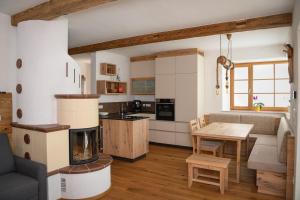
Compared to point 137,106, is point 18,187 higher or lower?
lower

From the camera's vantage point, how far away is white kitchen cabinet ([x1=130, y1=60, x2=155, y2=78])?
6.14 metres

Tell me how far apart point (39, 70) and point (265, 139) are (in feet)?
14.1

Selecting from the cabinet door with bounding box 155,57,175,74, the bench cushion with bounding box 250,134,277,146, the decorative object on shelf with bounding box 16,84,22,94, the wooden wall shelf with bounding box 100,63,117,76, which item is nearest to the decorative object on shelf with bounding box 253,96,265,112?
the bench cushion with bounding box 250,134,277,146

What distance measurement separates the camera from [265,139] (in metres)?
4.32

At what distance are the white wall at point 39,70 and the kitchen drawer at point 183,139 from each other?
3270 millimetres

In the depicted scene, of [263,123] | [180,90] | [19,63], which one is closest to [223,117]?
[263,123]

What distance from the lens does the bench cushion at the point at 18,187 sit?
2144 millimetres

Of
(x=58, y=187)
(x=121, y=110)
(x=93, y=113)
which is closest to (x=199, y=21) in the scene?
(x=93, y=113)

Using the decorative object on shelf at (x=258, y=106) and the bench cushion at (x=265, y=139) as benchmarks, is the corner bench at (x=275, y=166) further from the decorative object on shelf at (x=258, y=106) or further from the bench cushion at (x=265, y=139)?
the decorative object on shelf at (x=258, y=106)

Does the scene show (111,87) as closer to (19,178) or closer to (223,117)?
(223,117)

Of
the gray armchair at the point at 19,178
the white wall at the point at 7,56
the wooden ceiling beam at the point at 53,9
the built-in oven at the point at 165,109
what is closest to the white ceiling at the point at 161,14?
the wooden ceiling beam at the point at 53,9

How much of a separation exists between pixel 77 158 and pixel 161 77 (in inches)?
128

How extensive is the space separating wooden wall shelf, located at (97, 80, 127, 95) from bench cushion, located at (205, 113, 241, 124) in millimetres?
2465

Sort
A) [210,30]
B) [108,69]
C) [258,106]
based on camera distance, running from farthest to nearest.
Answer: [108,69]
[258,106]
[210,30]
